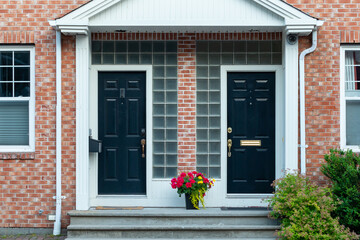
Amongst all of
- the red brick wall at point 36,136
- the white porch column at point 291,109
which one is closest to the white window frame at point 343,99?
the white porch column at point 291,109

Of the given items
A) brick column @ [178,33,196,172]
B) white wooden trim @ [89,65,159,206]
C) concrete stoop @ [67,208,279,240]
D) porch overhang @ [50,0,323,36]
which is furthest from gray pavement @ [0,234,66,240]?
porch overhang @ [50,0,323,36]

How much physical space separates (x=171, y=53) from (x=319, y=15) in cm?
244

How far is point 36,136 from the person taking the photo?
763 centimetres

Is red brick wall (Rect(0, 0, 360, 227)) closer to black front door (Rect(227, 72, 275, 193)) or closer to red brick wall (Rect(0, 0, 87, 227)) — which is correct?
red brick wall (Rect(0, 0, 87, 227))

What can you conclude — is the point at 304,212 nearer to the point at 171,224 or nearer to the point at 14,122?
the point at 171,224

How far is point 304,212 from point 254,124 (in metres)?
1.92

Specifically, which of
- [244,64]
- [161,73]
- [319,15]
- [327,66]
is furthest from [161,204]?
[319,15]

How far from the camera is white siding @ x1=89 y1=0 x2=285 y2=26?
23.7 feet

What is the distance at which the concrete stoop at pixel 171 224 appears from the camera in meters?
7.05

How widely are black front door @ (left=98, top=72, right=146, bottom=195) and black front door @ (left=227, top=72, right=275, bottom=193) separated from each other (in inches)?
58.2

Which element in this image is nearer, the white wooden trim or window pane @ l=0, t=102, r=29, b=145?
window pane @ l=0, t=102, r=29, b=145

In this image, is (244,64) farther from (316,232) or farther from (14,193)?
(14,193)

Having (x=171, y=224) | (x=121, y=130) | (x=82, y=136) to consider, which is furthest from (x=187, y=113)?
(x=171, y=224)

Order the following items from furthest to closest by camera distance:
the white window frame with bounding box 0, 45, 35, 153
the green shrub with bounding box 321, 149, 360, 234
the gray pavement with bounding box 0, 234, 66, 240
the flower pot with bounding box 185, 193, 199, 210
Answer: the white window frame with bounding box 0, 45, 35, 153 < the flower pot with bounding box 185, 193, 199, 210 < the gray pavement with bounding box 0, 234, 66, 240 < the green shrub with bounding box 321, 149, 360, 234
